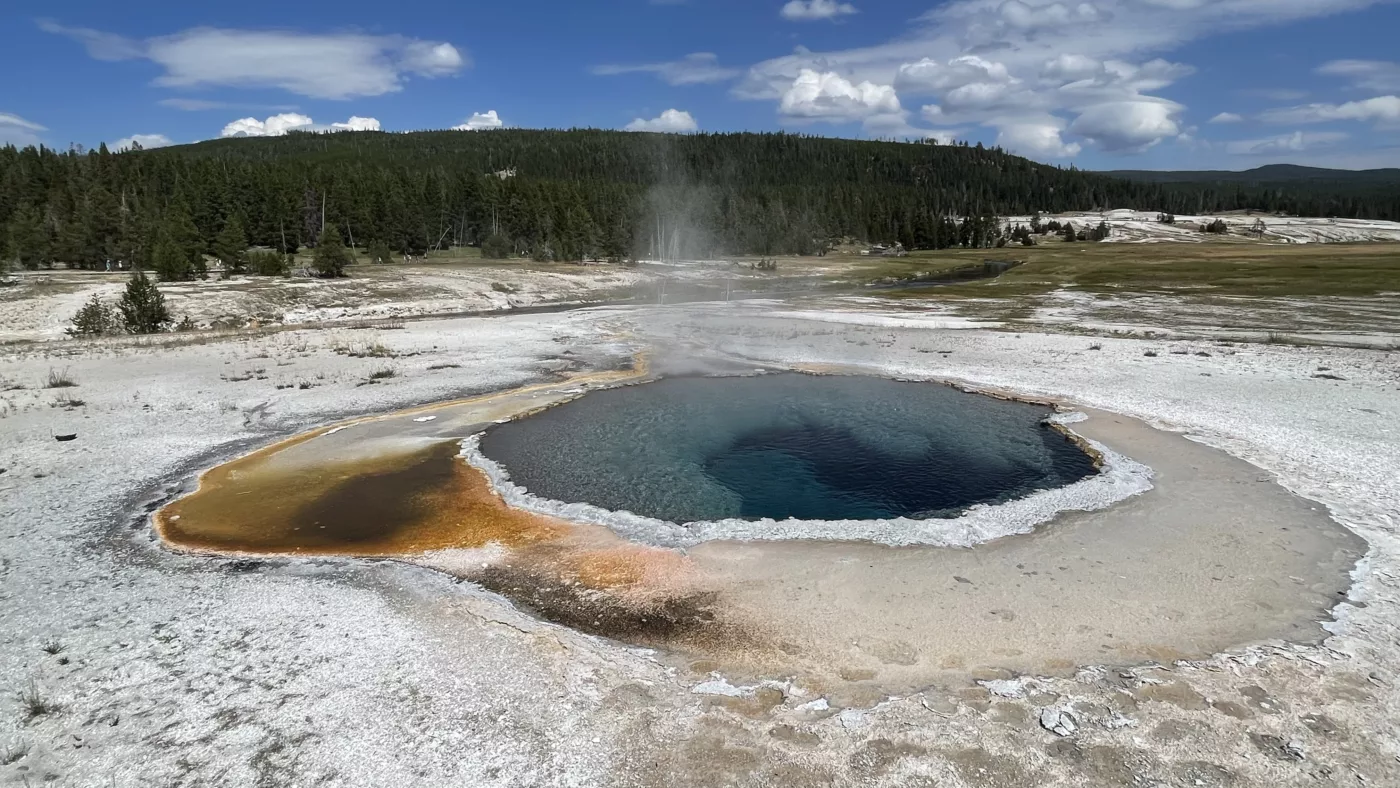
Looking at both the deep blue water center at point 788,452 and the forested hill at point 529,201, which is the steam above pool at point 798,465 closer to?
the deep blue water center at point 788,452

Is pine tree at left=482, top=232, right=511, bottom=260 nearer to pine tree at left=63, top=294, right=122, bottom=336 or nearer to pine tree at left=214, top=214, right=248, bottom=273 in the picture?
pine tree at left=214, top=214, right=248, bottom=273

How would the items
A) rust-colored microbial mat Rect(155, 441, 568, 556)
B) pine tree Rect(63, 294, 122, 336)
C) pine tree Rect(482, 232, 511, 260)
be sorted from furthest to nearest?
pine tree Rect(482, 232, 511, 260) < pine tree Rect(63, 294, 122, 336) < rust-colored microbial mat Rect(155, 441, 568, 556)

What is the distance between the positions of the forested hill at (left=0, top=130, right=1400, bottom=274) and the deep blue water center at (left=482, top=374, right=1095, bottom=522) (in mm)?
43483

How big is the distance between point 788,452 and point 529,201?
7789 centimetres

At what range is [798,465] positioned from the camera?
12.8 m

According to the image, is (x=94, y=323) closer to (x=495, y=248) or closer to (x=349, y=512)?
(x=349, y=512)

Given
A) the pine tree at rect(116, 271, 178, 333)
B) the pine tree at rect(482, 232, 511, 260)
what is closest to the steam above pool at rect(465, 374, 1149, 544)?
the pine tree at rect(116, 271, 178, 333)

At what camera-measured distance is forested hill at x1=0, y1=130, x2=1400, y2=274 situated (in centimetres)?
5800

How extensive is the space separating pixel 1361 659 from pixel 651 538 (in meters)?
7.08

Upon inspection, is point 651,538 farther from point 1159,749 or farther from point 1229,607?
point 1229,607

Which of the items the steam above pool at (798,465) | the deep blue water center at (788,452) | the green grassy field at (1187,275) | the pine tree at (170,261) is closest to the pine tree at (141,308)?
the pine tree at (170,261)

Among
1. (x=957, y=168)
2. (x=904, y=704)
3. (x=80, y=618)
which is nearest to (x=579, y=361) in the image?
(x=80, y=618)

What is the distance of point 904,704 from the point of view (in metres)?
5.73

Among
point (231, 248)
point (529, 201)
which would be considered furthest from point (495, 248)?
point (231, 248)
